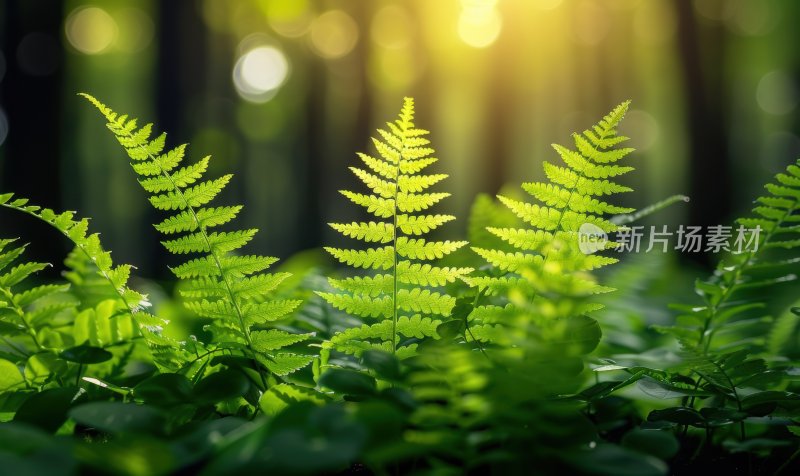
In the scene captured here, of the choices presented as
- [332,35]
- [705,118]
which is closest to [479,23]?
[332,35]

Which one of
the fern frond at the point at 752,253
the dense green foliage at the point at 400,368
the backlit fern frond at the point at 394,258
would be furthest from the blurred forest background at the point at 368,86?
the backlit fern frond at the point at 394,258

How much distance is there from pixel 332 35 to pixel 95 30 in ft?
15.9

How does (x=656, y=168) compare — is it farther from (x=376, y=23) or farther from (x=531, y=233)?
(x=531, y=233)

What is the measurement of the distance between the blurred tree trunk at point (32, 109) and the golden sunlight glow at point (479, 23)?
6.98 meters

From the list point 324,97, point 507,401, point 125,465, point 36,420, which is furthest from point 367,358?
point 324,97

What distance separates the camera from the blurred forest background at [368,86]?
911 centimetres

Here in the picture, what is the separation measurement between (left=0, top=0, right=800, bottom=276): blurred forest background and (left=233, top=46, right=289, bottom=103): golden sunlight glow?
5 centimetres

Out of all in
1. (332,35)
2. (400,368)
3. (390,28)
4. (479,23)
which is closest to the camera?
(400,368)

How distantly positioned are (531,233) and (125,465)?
627mm

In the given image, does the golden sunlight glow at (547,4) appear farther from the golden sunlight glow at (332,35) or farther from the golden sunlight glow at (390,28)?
the golden sunlight glow at (332,35)

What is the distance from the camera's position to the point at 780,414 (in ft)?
3.37

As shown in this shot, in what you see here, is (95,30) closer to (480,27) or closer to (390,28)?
(390,28)

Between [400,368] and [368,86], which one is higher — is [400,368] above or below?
below

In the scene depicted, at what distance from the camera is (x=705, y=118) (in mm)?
8055
